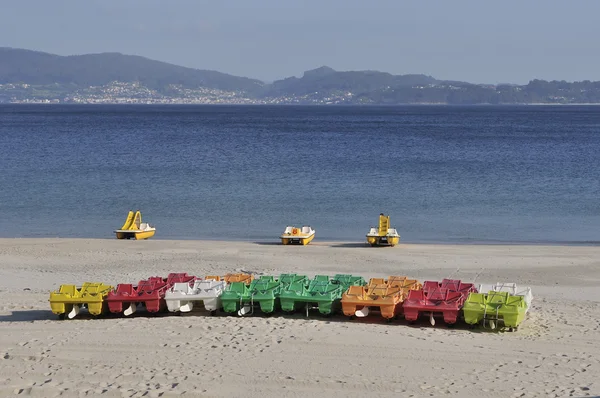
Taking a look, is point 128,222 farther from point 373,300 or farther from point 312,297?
point 373,300

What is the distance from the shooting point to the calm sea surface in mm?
37531

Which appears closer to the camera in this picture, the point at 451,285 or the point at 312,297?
the point at 312,297

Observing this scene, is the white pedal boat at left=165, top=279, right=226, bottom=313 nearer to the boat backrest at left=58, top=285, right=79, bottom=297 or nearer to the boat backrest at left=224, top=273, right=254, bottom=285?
the boat backrest at left=224, top=273, right=254, bottom=285

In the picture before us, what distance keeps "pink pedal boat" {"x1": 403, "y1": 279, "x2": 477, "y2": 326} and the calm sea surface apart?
14.8 m

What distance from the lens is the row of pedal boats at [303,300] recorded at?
1777cm

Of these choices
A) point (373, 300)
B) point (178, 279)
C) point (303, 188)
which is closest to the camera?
point (373, 300)

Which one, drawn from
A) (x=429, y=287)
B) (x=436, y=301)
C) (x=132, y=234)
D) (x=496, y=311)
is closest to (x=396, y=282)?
(x=429, y=287)

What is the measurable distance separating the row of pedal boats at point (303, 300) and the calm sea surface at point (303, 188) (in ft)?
49.4

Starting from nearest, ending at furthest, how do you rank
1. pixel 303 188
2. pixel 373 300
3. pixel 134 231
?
pixel 373 300 → pixel 134 231 → pixel 303 188

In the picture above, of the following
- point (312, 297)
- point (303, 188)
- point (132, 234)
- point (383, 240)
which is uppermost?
point (312, 297)

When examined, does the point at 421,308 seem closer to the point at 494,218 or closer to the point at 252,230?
the point at 252,230

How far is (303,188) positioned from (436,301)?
1306 inches

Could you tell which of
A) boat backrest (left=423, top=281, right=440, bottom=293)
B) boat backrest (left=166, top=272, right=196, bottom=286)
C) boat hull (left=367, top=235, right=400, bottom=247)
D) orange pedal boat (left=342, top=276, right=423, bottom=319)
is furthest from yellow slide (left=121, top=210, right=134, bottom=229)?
boat backrest (left=423, top=281, right=440, bottom=293)

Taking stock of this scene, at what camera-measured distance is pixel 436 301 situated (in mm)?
18484
